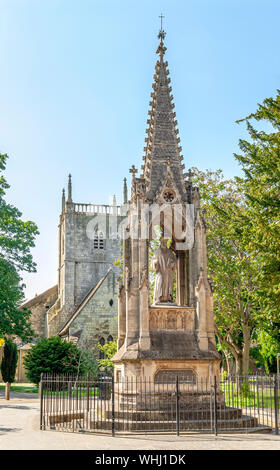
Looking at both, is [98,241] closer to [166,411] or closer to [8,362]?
[8,362]

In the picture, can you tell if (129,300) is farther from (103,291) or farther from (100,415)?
(103,291)

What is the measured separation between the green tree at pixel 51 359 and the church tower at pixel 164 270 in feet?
64.0

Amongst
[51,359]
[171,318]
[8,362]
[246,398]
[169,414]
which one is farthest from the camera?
[8,362]

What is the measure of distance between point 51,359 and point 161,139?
73.1 feet

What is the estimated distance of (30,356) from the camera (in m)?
34.2

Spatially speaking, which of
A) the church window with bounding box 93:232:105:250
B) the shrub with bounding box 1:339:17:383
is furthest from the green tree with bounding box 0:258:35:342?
the church window with bounding box 93:232:105:250

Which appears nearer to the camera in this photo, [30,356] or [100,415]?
[100,415]

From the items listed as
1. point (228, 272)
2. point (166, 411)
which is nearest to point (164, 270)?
point (166, 411)

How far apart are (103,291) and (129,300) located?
33.4 m

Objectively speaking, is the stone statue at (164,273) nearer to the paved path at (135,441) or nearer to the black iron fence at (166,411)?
the black iron fence at (166,411)

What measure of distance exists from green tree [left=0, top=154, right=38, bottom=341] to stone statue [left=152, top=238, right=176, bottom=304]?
53.7 ft

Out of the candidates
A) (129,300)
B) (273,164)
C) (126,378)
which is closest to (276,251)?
(273,164)

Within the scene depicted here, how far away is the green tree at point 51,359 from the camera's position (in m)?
33.2

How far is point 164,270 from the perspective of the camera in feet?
47.9
